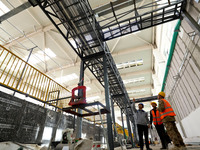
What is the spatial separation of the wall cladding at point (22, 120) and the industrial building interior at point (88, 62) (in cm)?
3

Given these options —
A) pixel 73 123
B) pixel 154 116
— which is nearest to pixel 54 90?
pixel 73 123

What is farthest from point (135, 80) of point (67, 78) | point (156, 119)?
point (156, 119)

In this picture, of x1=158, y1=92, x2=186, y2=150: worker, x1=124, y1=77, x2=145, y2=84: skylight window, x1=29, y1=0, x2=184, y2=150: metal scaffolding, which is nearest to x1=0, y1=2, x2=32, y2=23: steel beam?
x1=29, y1=0, x2=184, y2=150: metal scaffolding

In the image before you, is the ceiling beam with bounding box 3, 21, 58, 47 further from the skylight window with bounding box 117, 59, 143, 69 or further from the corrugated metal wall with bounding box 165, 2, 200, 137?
the corrugated metal wall with bounding box 165, 2, 200, 137

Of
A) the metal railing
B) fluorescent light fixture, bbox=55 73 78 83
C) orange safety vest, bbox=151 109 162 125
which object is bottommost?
orange safety vest, bbox=151 109 162 125

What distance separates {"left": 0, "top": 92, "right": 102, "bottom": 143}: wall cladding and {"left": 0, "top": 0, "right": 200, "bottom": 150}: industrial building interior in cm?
3

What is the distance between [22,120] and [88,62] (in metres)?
4.37

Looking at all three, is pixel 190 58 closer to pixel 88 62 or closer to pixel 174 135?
pixel 174 135

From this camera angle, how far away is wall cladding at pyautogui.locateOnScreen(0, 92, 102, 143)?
12.4 ft

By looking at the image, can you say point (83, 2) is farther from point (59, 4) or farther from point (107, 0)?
point (107, 0)

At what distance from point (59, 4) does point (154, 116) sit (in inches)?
254

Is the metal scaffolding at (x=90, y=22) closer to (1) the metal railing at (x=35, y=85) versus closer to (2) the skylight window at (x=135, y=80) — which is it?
(1) the metal railing at (x=35, y=85)

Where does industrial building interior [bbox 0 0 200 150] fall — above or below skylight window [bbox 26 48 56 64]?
below

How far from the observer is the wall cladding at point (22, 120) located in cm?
379
